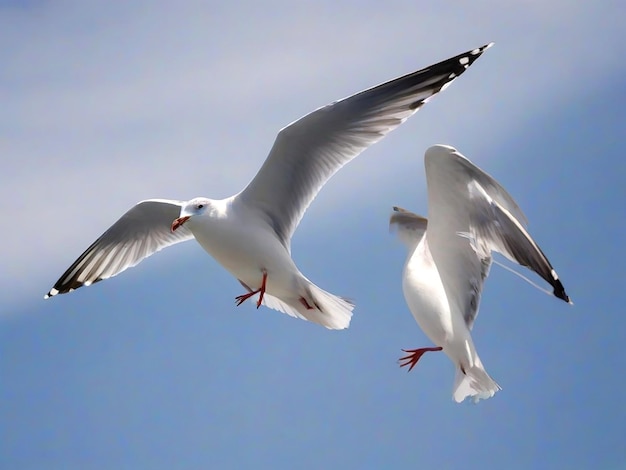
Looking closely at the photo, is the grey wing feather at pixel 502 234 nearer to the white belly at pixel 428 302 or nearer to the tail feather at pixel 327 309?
the white belly at pixel 428 302

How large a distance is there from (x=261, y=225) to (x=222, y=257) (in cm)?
27

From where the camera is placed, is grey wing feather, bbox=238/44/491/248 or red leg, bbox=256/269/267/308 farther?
red leg, bbox=256/269/267/308

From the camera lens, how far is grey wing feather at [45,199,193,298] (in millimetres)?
6621

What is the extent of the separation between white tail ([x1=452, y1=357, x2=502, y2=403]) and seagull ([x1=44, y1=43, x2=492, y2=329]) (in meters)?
0.71

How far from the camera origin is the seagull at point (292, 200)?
552 centimetres

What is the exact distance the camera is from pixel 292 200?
5973 millimetres

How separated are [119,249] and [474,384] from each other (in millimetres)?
2381

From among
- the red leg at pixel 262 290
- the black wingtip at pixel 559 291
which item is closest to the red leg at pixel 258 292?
the red leg at pixel 262 290

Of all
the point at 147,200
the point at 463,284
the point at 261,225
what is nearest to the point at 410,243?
the point at 463,284

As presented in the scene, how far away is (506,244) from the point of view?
5.48m

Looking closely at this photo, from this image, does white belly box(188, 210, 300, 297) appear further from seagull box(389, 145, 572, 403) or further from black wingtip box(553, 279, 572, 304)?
black wingtip box(553, 279, 572, 304)

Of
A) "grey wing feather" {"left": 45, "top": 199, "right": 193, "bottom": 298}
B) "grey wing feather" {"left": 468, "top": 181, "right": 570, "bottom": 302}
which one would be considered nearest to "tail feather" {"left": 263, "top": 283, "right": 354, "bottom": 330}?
"grey wing feather" {"left": 468, "top": 181, "right": 570, "bottom": 302}

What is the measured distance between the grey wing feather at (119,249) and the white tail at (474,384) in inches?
79.8

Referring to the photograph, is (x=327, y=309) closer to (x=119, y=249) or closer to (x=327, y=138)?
(x=327, y=138)
